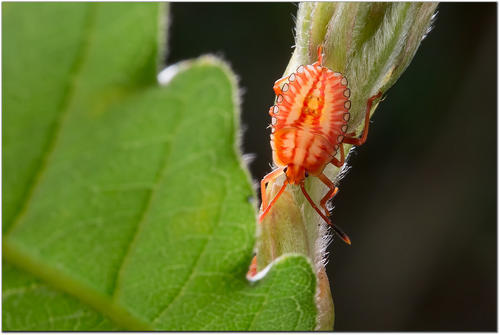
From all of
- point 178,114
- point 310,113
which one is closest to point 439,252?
point 310,113

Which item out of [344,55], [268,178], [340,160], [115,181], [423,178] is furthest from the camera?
[423,178]

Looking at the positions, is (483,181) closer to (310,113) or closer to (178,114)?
(310,113)

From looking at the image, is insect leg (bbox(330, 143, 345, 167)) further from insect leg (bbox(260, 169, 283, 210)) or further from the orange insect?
insect leg (bbox(260, 169, 283, 210))

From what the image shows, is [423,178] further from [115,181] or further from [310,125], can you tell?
[115,181]

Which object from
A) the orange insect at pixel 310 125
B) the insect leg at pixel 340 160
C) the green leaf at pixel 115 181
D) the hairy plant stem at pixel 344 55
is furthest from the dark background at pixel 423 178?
the green leaf at pixel 115 181

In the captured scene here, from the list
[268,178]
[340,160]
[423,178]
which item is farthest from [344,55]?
[423,178]
